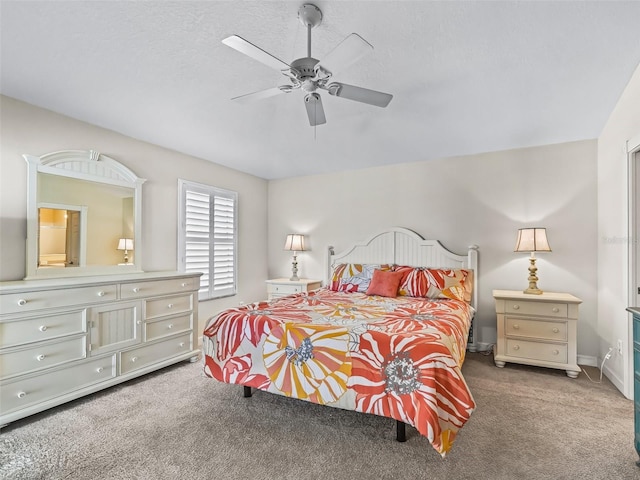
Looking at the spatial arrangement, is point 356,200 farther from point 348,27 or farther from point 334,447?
point 334,447

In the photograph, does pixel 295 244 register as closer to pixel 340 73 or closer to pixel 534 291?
pixel 340 73

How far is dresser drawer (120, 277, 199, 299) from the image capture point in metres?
3.00

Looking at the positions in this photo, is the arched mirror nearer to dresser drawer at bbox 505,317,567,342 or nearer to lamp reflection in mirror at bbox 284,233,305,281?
lamp reflection in mirror at bbox 284,233,305,281

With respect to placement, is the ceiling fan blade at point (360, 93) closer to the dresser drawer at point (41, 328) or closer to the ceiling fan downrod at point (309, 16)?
the ceiling fan downrod at point (309, 16)

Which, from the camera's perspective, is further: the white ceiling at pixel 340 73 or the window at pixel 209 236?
the window at pixel 209 236

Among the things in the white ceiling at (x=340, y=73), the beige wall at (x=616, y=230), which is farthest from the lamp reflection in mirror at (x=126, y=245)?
the beige wall at (x=616, y=230)

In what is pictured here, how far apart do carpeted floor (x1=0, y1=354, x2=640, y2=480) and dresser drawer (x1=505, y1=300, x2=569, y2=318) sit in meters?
0.70

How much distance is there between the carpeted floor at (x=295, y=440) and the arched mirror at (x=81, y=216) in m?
1.23

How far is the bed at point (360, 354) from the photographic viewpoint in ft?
6.13

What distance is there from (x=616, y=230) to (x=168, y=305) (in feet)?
14.4

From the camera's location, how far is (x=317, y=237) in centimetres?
518

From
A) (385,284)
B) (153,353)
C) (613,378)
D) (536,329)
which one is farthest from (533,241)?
(153,353)

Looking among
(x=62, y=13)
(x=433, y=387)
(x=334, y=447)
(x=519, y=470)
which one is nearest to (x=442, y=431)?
(x=433, y=387)

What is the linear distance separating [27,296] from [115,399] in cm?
107
